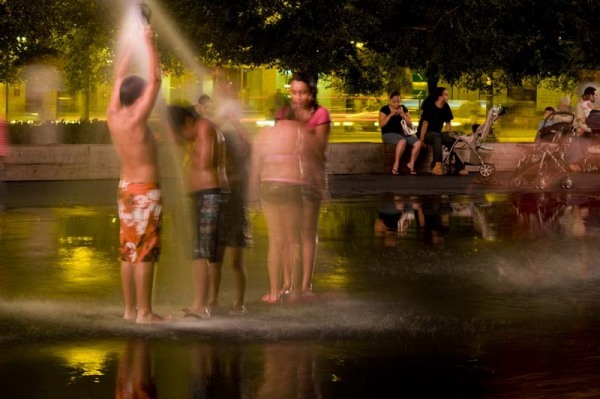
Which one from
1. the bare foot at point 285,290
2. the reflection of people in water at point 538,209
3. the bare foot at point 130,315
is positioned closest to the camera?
the bare foot at point 130,315

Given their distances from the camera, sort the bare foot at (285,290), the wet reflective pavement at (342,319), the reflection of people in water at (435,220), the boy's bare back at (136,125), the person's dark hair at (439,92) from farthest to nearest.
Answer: the person's dark hair at (439,92) → the reflection of people in water at (435,220) → the bare foot at (285,290) → the boy's bare back at (136,125) → the wet reflective pavement at (342,319)

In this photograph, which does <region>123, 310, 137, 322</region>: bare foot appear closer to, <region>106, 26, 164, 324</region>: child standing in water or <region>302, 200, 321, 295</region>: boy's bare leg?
<region>106, 26, 164, 324</region>: child standing in water

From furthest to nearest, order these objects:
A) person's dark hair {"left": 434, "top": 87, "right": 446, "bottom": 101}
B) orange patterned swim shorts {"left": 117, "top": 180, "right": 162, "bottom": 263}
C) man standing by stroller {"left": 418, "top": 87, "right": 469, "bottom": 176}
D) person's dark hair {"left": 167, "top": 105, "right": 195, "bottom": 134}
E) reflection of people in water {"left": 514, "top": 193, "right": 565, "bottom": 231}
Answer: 1. person's dark hair {"left": 434, "top": 87, "right": 446, "bottom": 101}
2. man standing by stroller {"left": 418, "top": 87, "right": 469, "bottom": 176}
3. reflection of people in water {"left": 514, "top": 193, "right": 565, "bottom": 231}
4. person's dark hair {"left": 167, "top": 105, "right": 195, "bottom": 134}
5. orange patterned swim shorts {"left": 117, "top": 180, "right": 162, "bottom": 263}

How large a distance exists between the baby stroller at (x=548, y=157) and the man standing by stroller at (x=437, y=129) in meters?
1.63

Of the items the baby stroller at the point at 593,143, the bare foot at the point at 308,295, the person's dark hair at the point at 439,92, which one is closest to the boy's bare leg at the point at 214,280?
the bare foot at the point at 308,295

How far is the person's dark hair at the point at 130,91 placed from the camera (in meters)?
8.89

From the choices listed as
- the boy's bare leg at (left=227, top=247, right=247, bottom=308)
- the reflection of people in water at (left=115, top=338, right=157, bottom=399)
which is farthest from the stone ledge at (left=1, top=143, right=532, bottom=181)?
the reflection of people in water at (left=115, top=338, right=157, bottom=399)

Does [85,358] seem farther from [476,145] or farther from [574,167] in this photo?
[574,167]

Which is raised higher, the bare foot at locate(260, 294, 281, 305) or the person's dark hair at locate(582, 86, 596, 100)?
the person's dark hair at locate(582, 86, 596, 100)

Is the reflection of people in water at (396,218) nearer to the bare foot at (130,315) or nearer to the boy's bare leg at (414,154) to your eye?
the boy's bare leg at (414,154)

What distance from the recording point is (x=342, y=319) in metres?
9.53

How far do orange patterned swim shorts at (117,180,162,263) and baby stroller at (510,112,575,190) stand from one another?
43.9 feet

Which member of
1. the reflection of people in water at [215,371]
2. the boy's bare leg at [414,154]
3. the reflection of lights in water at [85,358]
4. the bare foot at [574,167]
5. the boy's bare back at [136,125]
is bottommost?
the reflection of people in water at [215,371]

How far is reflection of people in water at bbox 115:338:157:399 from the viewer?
7090 millimetres
